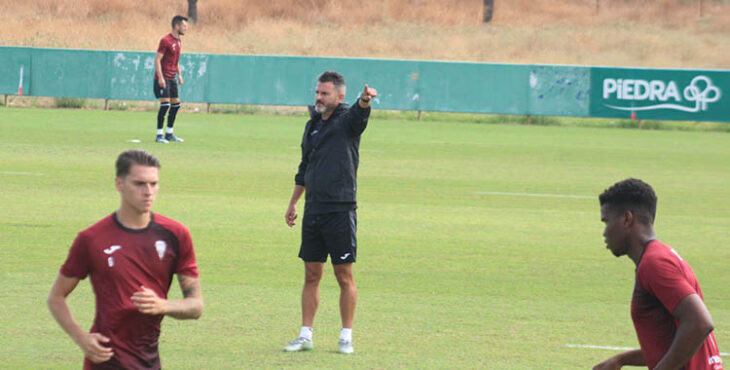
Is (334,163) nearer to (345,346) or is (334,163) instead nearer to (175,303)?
(345,346)

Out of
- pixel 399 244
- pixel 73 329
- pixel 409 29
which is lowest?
pixel 399 244

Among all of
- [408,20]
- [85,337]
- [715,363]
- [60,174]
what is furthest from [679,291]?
[408,20]

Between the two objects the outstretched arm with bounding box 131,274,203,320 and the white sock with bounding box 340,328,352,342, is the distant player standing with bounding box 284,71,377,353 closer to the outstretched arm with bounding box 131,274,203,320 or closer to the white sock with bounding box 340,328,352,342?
the white sock with bounding box 340,328,352,342

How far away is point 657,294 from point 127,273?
2275mm

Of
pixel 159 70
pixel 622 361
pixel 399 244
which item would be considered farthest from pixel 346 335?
pixel 159 70

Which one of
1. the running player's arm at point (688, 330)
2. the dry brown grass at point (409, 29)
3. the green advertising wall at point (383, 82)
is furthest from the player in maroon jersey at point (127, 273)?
the dry brown grass at point (409, 29)

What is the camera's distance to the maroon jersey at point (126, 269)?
199 inches

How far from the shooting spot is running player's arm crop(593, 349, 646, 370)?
5.23 m

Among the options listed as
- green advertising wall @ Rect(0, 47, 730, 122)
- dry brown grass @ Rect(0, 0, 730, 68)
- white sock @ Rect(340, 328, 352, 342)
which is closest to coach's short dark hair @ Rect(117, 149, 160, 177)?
white sock @ Rect(340, 328, 352, 342)

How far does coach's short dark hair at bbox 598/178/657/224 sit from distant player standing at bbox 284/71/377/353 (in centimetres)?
335

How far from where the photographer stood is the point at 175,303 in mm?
5031

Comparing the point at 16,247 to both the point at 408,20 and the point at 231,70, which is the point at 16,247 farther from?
the point at 408,20

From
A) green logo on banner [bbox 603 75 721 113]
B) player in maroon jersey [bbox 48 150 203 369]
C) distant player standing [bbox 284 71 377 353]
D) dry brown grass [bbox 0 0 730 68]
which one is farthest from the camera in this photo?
dry brown grass [bbox 0 0 730 68]

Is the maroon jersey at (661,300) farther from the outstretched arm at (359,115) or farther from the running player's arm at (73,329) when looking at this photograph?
the outstretched arm at (359,115)
